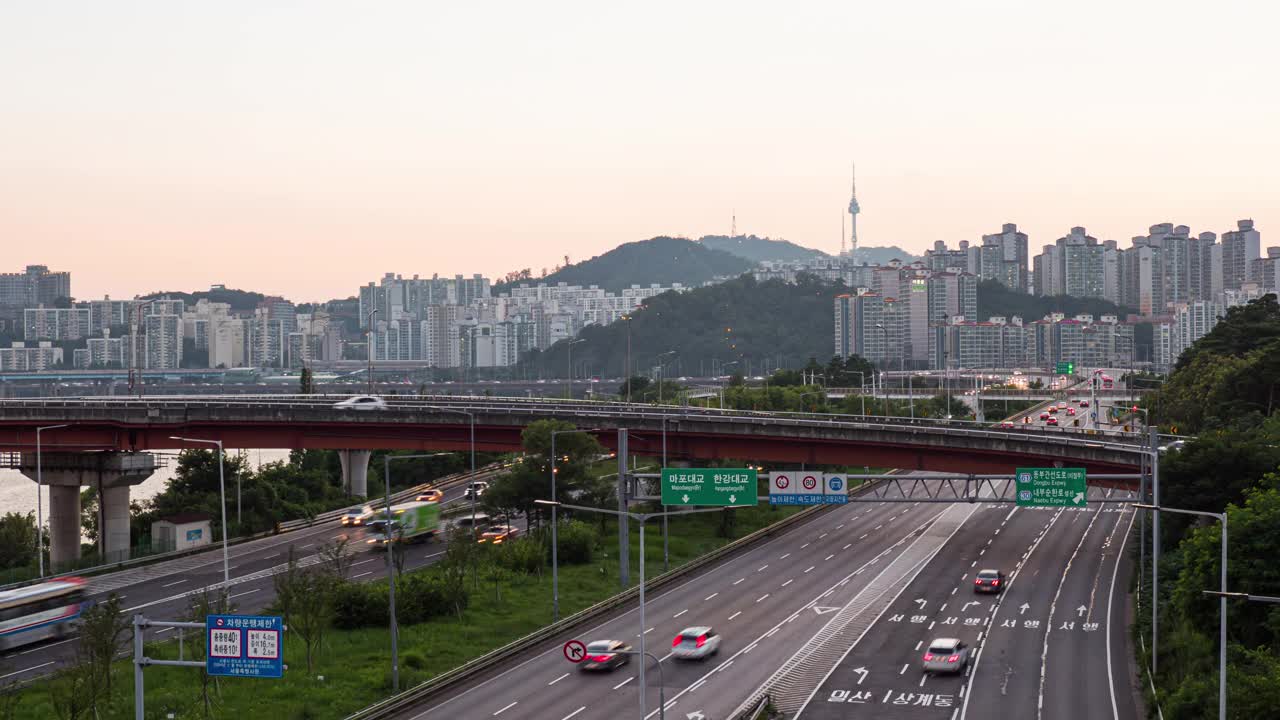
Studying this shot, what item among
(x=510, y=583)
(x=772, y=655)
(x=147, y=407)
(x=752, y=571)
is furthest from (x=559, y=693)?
(x=147, y=407)

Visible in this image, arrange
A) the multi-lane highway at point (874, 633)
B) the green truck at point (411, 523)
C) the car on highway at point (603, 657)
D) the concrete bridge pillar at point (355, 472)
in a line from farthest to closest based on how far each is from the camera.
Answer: the concrete bridge pillar at point (355, 472) → the green truck at point (411, 523) → the car on highway at point (603, 657) → the multi-lane highway at point (874, 633)

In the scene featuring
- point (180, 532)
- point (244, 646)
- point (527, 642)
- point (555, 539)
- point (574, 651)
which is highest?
point (244, 646)

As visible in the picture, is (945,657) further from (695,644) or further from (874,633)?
(695,644)

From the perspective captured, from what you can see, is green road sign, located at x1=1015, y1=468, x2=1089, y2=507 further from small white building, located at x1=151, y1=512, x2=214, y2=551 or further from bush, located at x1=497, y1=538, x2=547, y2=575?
small white building, located at x1=151, y1=512, x2=214, y2=551

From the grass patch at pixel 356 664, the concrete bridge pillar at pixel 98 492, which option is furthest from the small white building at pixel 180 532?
the grass patch at pixel 356 664

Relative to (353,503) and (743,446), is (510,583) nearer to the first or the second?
(743,446)

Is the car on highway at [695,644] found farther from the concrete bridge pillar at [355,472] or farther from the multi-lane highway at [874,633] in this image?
the concrete bridge pillar at [355,472]

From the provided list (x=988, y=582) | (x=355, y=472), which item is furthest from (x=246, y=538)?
(x=988, y=582)
